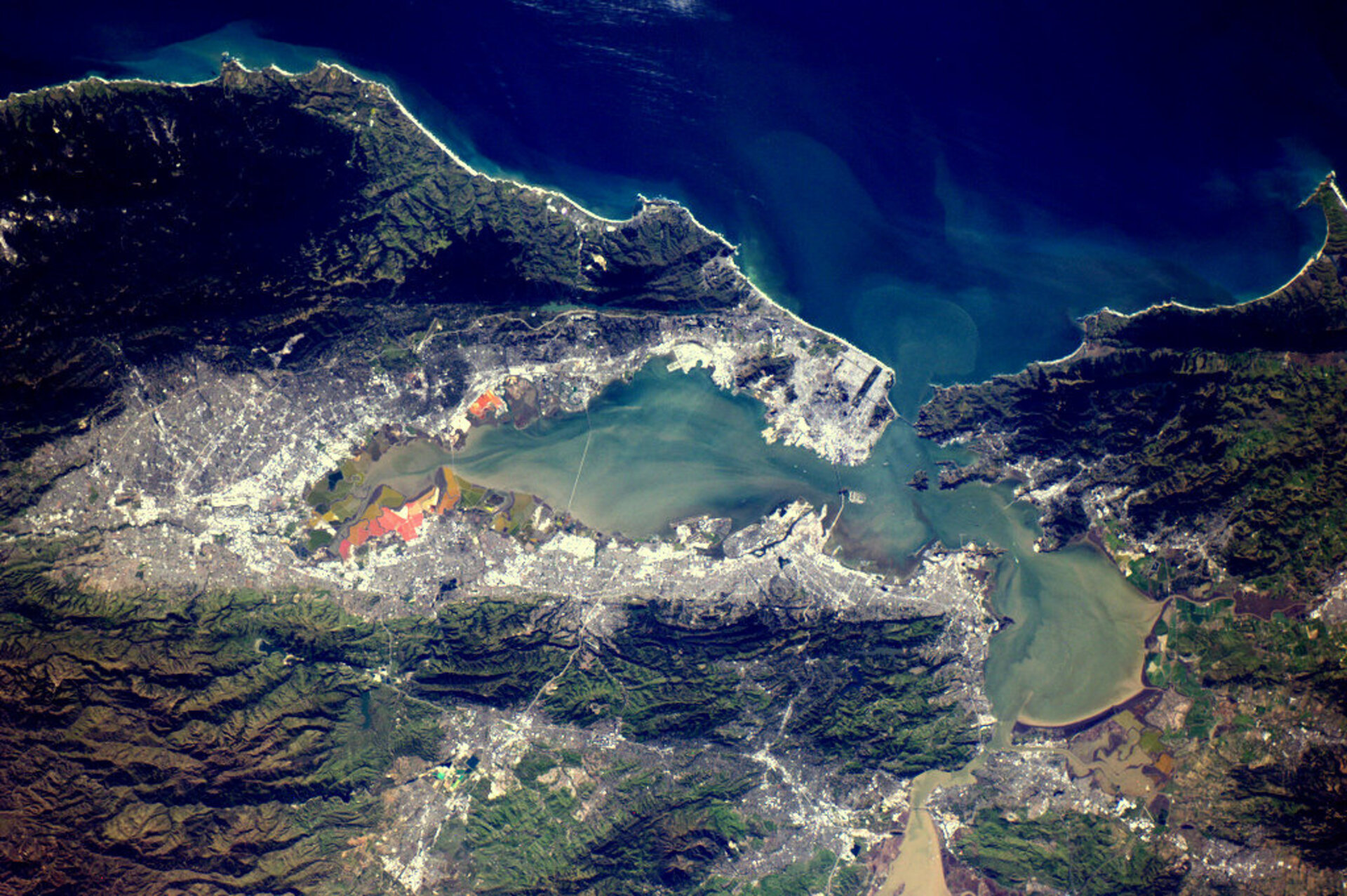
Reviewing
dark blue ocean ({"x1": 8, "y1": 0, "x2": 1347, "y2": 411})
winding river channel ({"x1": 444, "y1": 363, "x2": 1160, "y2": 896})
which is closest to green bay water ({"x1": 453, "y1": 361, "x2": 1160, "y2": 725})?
winding river channel ({"x1": 444, "y1": 363, "x2": 1160, "y2": 896})

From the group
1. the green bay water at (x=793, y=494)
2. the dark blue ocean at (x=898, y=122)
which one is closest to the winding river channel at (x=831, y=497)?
the green bay water at (x=793, y=494)

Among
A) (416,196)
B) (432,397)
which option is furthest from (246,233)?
(432,397)

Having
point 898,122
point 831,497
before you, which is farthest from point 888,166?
point 831,497

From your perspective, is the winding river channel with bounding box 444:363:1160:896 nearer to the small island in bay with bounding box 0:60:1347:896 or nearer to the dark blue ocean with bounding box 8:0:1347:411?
the small island in bay with bounding box 0:60:1347:896

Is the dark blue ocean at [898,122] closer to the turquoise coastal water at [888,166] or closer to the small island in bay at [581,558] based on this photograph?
the turquoise coastal water at [888,166]

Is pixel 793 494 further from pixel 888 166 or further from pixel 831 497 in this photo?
pixel 888 166

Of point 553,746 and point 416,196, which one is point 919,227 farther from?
point 553,746
